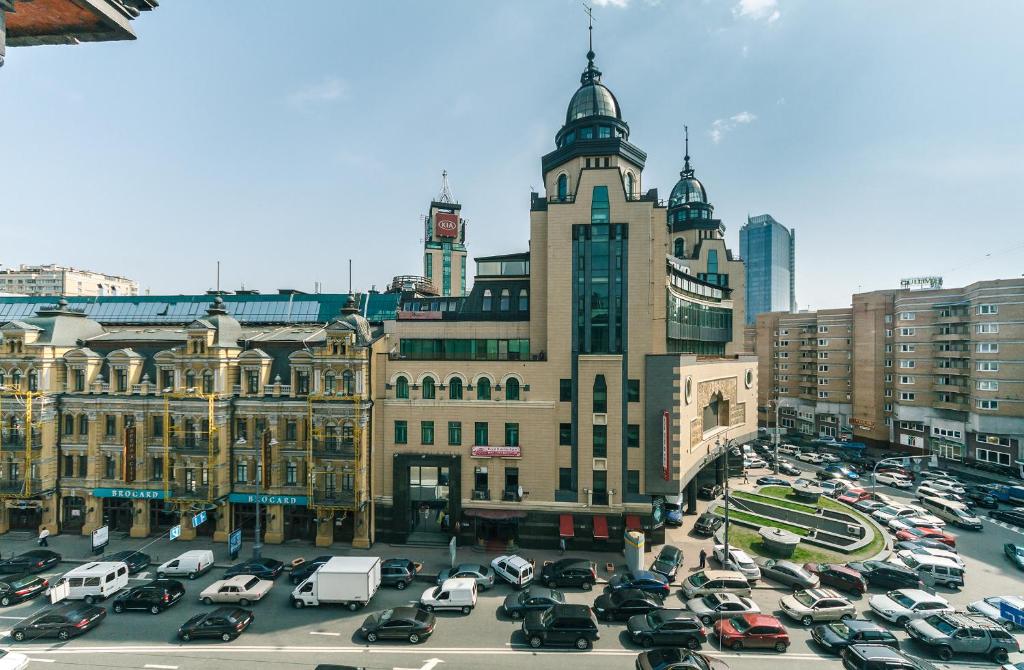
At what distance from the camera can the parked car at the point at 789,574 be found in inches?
1289

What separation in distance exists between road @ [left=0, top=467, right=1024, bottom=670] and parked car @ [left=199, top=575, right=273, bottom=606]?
658 mm

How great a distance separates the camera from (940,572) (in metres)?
34.8

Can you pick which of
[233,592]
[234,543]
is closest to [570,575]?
[233,592]

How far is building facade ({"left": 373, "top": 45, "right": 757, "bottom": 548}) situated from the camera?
3866cm

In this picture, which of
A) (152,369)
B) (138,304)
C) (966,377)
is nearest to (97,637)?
(152,369)

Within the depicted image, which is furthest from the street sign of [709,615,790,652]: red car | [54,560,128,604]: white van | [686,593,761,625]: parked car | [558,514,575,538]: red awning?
[709,615,790,652]: red car

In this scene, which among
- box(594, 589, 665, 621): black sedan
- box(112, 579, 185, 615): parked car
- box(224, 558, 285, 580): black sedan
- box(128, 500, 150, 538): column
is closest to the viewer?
box(594, 589, 665, 621): black sedan

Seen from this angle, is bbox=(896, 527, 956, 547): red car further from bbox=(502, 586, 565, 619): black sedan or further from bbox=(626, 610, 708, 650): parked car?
bbox=(502, 586, 565, 619): black sedan

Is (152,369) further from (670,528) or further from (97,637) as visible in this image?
(670,528)

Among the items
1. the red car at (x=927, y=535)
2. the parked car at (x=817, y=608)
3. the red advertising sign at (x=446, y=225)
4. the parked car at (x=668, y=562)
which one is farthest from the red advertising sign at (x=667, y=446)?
the red advertising sign at (x=446, y=225)

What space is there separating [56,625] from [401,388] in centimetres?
2541

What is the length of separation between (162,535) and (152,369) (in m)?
15.3

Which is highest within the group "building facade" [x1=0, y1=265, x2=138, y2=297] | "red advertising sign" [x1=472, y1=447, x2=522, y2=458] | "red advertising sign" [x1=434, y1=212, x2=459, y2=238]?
"red advertising sign" [x1=434, y1=212, x2=459, y2=238]

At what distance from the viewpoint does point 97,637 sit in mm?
26812
